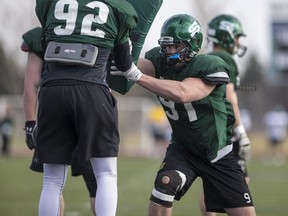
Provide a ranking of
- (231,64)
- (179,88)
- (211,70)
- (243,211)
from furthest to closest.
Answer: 1. (231,64)
2. (243,211)
3. (211,70)
4. (179,88)

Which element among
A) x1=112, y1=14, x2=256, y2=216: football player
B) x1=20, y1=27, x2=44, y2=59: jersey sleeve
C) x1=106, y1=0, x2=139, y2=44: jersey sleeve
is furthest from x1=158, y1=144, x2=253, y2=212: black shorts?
x1=20, y1=27, x2=44, y2=59: jersey sleeve

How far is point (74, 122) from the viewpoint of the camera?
4805 millimetres

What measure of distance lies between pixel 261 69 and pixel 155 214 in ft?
162

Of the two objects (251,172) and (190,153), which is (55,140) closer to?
(190,153)

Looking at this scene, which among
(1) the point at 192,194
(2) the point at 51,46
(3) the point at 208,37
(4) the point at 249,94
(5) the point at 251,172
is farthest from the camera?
(4) the point at 249,94

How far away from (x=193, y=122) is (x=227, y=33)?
1794 mm

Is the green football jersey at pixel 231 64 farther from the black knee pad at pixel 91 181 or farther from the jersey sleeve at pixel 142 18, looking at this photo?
the black knee pad at pixel 91 181

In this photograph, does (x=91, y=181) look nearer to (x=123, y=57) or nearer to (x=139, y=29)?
(x=139, y=29)

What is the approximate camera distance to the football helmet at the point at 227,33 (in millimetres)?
6883

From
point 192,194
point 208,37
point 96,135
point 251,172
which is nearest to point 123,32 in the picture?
point 96,135

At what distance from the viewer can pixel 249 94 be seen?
38.8 meters

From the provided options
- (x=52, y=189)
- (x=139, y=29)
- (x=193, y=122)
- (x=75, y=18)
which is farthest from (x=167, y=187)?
(x=75, y=18)

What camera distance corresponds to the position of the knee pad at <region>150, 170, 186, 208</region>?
512 cm

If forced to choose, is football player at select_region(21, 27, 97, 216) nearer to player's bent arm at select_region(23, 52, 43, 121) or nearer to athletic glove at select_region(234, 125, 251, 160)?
player's bent arm at select_region(23, 52, 43, 121)
